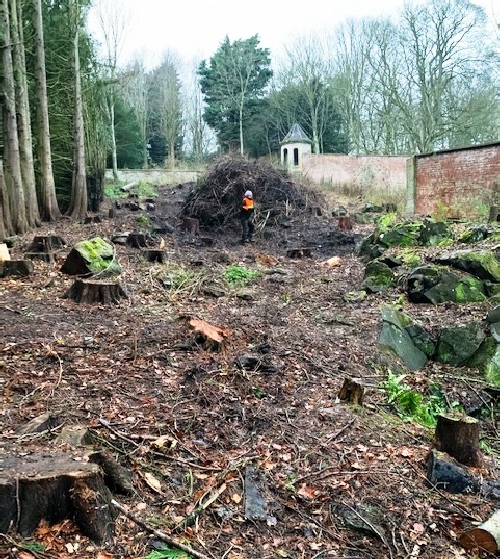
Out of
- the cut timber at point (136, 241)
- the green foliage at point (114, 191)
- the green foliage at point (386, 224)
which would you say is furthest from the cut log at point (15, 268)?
the green foliage at point (114, 191)

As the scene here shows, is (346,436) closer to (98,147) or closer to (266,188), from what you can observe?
(266,188)

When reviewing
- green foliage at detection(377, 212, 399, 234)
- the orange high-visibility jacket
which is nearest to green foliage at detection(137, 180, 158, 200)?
the orange high-visibility jacket

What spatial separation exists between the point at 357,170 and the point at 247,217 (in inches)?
682

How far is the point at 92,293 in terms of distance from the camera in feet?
22.9

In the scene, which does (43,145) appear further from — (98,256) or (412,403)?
(412,403)

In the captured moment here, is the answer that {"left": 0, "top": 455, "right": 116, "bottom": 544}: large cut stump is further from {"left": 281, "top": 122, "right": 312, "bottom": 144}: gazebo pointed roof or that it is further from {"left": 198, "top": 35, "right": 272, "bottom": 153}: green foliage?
{"left": 198, "top": 35, "right": 272, "bottom": 153}: green foliage

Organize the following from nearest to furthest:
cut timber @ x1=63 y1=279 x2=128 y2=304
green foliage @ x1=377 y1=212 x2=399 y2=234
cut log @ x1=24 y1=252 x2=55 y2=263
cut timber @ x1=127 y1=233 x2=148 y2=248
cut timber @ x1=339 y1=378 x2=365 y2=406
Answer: cut timber @ x1=339 y1=378 x2=365 y2=406, cut timber @ x1=63 y1=279 x2=128 y2=304, cut log @ x1=24 y1=252 x2=55 y2=263, cut timber @ x1=127 y1=233 x2=148 y2=248, green foliage @ x1=377 y1=212 x2=399 y2=234

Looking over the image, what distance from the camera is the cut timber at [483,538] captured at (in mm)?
2969

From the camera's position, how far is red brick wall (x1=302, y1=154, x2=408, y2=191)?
2955cm

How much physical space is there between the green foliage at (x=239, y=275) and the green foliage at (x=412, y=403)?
4622 millimetres

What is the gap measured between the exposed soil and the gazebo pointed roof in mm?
31870

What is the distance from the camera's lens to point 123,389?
431 centimetres

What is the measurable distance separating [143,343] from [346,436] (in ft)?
7.84

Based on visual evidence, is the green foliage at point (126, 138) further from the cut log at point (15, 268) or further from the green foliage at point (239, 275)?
the cut log at point (15, 268)
